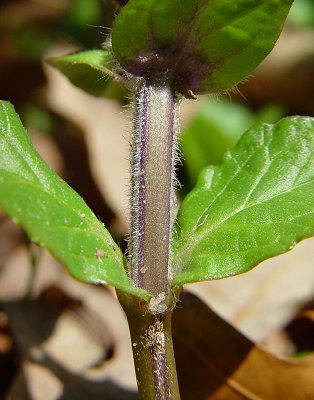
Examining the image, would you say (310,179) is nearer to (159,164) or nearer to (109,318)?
(159,164)

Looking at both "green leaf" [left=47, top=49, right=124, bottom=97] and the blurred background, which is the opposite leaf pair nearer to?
the blurred background

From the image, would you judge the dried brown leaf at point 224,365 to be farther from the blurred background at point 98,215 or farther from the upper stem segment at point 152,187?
the upper stem segment at point 152,187

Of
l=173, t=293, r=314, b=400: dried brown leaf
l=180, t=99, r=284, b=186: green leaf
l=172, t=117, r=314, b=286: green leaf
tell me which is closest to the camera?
l=172, t=117, r=314, b=286: green leaf

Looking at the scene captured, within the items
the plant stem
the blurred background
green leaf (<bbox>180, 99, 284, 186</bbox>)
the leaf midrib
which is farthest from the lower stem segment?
green leaf (<bbox>180, 99, 284, 186</bbox>)

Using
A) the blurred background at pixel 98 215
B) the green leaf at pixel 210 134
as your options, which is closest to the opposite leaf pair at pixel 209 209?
the blurred background at pixel 98 215

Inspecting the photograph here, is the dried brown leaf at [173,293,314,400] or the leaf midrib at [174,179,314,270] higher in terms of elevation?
the leaf midrib at [174,179,314,270]

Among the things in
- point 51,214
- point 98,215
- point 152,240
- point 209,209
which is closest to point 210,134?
point 98,215
